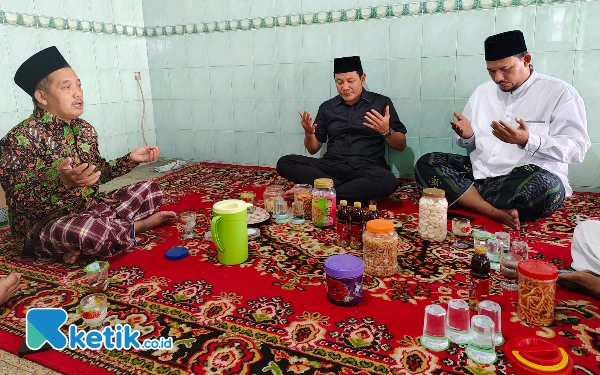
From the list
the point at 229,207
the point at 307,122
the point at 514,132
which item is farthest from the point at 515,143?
the point at 229,207

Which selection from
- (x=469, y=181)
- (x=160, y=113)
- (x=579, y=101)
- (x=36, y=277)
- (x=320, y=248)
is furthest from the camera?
(x=160, y=113)

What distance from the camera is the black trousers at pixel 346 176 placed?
2.68 meters

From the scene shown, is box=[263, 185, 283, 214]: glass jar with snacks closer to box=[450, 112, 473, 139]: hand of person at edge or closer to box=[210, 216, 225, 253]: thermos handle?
box=[210, 216, 225, 253]: thermos handle

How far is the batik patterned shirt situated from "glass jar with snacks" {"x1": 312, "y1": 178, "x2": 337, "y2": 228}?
1.12 m

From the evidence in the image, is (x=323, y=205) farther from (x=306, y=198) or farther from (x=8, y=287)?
(x=8, y=287)

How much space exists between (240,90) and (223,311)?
2.78 m

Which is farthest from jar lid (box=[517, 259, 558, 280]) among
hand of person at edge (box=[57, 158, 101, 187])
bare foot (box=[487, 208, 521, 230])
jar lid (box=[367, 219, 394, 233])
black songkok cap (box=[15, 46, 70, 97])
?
black songkok cap (box=[15, 46, 70, 97])

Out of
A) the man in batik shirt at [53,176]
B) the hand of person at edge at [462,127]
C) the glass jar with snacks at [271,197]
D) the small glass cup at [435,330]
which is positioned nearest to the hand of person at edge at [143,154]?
the man in batik shirt at [53,176]

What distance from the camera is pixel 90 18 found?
12.4 ft

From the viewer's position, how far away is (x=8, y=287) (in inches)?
64.9

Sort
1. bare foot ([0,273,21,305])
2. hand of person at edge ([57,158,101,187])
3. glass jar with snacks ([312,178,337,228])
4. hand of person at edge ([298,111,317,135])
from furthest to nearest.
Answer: hand of person at edge ([298,111,317,135])
glass jar with snacks ([312,178,337,228])
hand of person at edge ([57,158,101,187])
bare foot ([0,273,21,305])

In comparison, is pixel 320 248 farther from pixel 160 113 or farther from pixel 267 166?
pixel 160 113

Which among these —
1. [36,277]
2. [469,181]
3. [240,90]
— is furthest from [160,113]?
[469,181]

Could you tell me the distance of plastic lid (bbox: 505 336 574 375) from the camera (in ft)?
3.87
